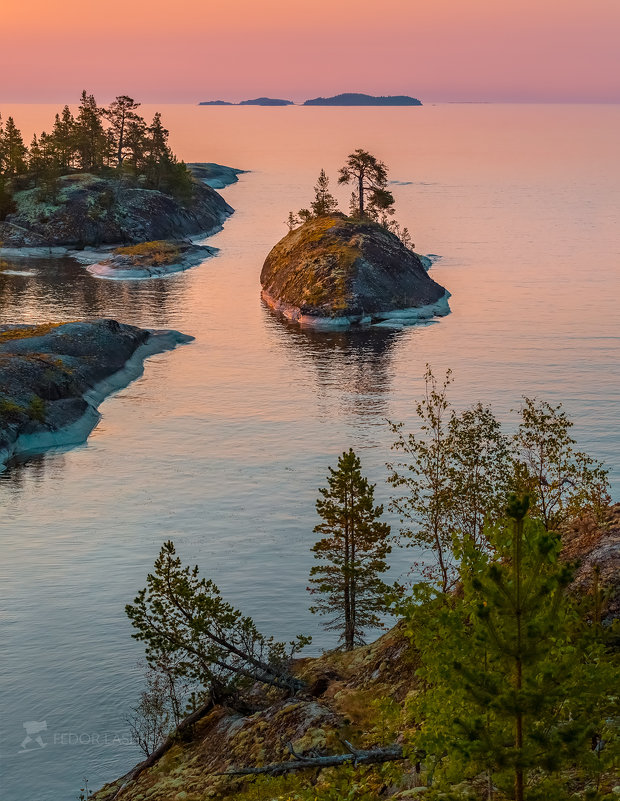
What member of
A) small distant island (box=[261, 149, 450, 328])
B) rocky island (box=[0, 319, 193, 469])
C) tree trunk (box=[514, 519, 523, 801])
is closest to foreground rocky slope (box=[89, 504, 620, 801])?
tree trunk (box=[514, 519, 523, 801])

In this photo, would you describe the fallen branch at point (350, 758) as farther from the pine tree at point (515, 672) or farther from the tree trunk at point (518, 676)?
the tree trunk at point (518, 676)

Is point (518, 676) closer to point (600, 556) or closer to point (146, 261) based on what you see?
point (600, 556)

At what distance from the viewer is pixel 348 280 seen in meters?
136

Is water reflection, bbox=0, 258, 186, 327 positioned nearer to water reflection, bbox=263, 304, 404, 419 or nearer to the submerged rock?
the submerged rock

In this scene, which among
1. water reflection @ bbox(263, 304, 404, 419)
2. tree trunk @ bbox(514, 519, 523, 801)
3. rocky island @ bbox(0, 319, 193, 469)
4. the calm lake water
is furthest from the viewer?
water reflection @ bbox(263, 304, 404, 419)

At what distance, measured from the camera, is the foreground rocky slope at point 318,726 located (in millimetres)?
27766

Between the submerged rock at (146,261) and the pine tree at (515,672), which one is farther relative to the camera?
the submerged rock at (146,261)

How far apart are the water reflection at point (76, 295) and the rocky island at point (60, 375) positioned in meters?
18.2

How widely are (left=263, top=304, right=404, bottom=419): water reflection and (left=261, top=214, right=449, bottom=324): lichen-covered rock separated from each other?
4.08m

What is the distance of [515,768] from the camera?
16.9m

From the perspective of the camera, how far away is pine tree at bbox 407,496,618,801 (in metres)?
16.3

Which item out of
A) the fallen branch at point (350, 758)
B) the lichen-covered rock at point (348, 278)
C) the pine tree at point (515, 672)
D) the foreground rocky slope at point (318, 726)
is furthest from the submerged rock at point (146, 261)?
the pine tree at point (515, 672)

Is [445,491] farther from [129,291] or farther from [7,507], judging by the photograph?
[129,291]

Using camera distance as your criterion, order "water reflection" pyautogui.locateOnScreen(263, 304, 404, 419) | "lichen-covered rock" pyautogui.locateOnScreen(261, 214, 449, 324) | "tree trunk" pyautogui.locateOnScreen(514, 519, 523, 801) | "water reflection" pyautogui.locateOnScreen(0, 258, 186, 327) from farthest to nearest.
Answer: "water reflection" pyautogui.locateOnScreen(0, 258, 186, 327) < "lichen-covered rock" pyautogui.locateOnScreen(261, 214, 449, 324) < "water reflection" pyautogui.locateOnScreen(263, 304, 404, 419) < "tree trunk" pyautogui.locateOnScreen(514, 519, 523, 801)
